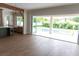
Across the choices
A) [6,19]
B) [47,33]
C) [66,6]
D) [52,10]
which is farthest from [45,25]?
[6,19]

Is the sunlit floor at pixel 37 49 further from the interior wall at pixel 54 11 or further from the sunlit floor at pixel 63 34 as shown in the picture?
the interior wall at pixel 54 11

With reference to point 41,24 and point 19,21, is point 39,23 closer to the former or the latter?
point 41,24

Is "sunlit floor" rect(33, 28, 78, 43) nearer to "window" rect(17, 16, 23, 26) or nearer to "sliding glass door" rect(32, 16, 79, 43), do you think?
"sliding glass door" rect(32, 16, 79, 43)

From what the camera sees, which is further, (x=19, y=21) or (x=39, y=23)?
(x=19, y=21)

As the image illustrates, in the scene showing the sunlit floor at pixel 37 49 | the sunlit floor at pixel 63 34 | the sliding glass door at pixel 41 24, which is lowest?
the sunlit floor at pixel 37 49

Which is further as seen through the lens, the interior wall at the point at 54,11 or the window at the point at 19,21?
the window at the point at 19,21

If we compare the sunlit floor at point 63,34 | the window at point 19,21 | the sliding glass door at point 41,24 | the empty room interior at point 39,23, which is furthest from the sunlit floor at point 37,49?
the window at point 19,21

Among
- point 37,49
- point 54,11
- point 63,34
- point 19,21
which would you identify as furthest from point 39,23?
point 37,49

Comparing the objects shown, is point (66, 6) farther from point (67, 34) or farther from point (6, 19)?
point (6, 19)

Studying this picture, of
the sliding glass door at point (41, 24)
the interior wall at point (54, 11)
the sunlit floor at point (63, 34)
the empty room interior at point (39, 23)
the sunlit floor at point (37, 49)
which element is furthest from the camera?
the sliding glass door at point (41, 24)

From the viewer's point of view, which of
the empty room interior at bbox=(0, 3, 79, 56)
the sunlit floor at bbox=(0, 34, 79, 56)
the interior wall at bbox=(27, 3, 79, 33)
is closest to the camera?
the sunlit floor at bbox=(0, 34, 79, 56)

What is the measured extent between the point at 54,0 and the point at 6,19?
8.36 m

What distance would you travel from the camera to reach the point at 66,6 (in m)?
6.86

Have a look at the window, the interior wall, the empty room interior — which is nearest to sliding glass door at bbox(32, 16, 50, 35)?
the empty room interior
